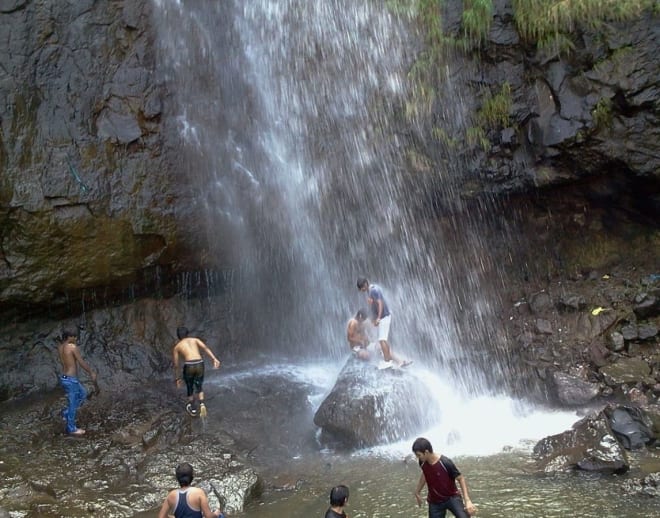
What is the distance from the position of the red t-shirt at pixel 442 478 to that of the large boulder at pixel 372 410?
376 centimetres

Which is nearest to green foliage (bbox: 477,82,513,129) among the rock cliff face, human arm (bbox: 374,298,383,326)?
the rock cliff face

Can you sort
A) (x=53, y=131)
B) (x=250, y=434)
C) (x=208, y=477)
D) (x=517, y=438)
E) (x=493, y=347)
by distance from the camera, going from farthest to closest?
(x=493, y=347)
(x=53, y=131)
(x=250, y=434)
(x=517, y=438)
(x=208, y=477)

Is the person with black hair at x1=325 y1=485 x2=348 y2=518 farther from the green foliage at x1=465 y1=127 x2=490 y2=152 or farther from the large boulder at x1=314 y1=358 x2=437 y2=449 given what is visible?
the green foliage at x1=465 y1=127 x2=490 y2=152

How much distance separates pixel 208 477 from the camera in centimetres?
805

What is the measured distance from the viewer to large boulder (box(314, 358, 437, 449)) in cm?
942

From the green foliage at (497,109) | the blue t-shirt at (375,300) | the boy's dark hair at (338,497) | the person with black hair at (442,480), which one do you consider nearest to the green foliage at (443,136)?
the green foliage at (497,109)

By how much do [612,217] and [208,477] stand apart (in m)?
10.0

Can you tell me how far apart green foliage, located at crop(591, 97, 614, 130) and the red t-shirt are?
28.6 feet

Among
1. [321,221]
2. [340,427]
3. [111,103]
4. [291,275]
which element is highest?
[111,103]

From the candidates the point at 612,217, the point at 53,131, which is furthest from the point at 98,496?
the point at 612,217

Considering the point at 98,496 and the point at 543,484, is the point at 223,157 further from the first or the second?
the point at 543,484

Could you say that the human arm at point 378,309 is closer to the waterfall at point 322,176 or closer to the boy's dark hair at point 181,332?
the waterfall at point 322,176

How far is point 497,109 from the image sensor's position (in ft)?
40.8

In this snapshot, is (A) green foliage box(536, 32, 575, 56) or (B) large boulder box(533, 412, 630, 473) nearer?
(B) large boulder box(533, 412, 630, 473)
